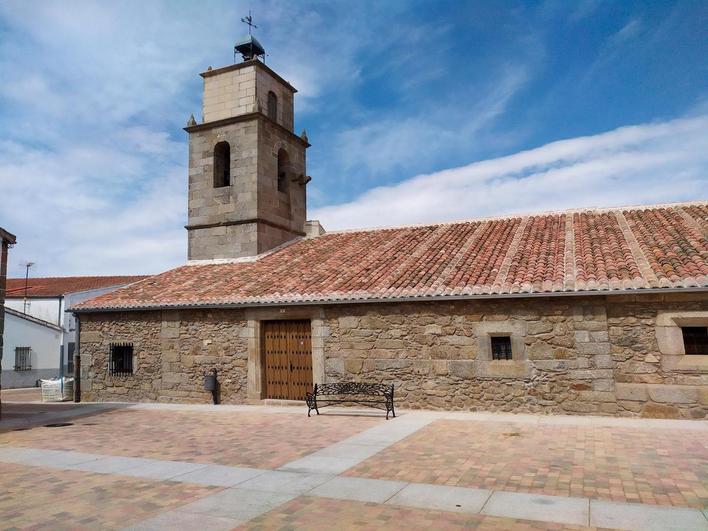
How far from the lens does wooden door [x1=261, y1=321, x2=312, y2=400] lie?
12.1m

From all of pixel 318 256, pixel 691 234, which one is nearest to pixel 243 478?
pixel 318 256

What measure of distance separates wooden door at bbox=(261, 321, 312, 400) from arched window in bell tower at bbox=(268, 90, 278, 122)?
8841 millimetres

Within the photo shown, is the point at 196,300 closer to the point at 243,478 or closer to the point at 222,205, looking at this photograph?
the point at 222,205

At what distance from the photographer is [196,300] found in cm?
1289

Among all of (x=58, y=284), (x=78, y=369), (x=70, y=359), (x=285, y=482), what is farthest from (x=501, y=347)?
(x=58, y=284)

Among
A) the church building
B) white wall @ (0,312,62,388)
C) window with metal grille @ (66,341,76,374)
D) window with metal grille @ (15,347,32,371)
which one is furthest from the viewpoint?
window with metal grille @ (66,341,76,374)

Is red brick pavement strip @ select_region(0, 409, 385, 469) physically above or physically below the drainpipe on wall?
below

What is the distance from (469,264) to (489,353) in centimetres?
239

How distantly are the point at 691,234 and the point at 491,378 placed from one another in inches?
226

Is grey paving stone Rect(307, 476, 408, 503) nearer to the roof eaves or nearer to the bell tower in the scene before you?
the roof eaves

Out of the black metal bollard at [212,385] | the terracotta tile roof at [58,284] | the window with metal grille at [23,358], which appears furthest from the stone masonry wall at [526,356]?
the terracotta tile roof at [58,284]

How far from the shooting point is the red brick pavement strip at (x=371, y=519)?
167 inches

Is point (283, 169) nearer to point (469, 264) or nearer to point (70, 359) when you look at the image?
point (469, 264)

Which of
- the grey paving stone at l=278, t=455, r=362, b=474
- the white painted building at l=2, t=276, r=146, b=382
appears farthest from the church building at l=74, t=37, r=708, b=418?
the white painted building at l=2, t=276, r=146, b=382
